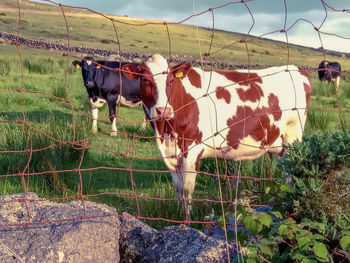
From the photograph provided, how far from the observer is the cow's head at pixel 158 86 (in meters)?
4.36

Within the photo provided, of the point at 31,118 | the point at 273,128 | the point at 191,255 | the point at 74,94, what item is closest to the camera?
the point at 191,255

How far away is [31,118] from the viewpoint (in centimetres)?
890

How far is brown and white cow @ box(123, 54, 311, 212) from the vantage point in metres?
4.58

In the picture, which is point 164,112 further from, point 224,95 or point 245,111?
point 245,111

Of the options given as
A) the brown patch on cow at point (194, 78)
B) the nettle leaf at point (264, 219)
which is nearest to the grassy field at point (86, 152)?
the nettle leaf at point (264, 219)

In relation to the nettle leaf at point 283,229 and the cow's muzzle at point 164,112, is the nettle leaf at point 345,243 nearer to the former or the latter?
the nettle leaf at point 283,229

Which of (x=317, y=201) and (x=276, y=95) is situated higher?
(x=276, y=95)

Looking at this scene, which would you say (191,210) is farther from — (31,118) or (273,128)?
(31,118)

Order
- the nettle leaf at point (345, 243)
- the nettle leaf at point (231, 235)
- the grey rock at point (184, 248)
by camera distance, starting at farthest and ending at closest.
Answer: the nettle leaf at point (231, 235) → the grey rock at point (184, 248) → the nettle leaf at point (345, 243)

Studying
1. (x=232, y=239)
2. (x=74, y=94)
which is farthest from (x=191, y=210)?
(x=74, y=94)

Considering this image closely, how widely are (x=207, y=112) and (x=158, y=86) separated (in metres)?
0.62

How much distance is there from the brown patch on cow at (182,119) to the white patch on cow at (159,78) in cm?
8

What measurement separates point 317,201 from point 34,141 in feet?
13.3

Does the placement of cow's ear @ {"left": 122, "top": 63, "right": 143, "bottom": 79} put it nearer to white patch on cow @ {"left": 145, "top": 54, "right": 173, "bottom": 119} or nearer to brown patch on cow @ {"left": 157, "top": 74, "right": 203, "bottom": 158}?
white patch on cow @ {"left": 145, "top": 54, "right": 173, "bottom": 119}
